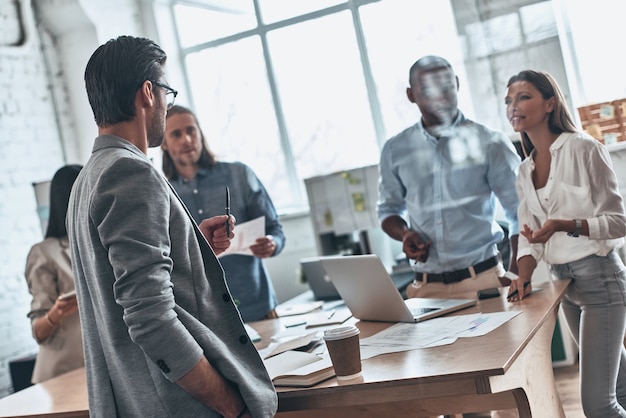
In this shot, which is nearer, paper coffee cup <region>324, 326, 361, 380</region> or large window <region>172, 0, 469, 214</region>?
paper coffee cup <region>324, 326, 361, 380</region>

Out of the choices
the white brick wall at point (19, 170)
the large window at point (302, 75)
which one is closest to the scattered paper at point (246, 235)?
the large window at point (302, 75)

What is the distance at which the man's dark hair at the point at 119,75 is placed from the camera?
5.10 ft

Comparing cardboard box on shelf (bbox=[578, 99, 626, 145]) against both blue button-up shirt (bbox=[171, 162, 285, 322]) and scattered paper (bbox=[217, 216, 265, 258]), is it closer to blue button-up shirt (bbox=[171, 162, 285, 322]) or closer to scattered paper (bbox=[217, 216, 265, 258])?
blue button-up shirt (bbox=[171, 162, 285, 322])

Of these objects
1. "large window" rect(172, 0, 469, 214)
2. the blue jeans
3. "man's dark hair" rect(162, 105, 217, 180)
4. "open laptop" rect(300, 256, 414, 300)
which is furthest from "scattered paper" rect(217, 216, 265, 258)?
"large window" rect(172, 0, 469, 214)

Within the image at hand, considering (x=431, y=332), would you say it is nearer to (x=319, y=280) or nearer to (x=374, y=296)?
(x=374, y=296)

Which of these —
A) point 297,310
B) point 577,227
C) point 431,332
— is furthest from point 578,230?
point 297,310

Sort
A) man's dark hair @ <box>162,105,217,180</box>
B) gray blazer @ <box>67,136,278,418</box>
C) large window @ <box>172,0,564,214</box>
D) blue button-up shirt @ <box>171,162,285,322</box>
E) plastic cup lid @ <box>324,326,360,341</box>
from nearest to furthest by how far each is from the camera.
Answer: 1. gray blazer @ <box>67,136,278,418</box>
2. plastic cup lid @ <box>324,326,360,341</box>
3. blue button-up shirt @ <box>171,162,285,322</box>
4. man's dark hair @ <box>162,105,217,180</box>
5. large window @ <box>172,0,564,214</box>

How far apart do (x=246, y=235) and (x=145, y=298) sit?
1.40 metres

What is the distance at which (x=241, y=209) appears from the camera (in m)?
3.05

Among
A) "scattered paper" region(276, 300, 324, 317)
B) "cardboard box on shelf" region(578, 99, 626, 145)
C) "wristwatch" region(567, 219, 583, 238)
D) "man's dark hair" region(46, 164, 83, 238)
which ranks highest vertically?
"man's dark hair" region(46, 164, 83, 238)

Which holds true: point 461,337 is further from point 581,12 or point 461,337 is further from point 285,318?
point 581,12

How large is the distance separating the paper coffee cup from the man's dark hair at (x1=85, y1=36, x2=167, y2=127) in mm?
630

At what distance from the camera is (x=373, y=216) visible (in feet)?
14.5

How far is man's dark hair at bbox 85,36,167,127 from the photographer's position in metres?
1.55
